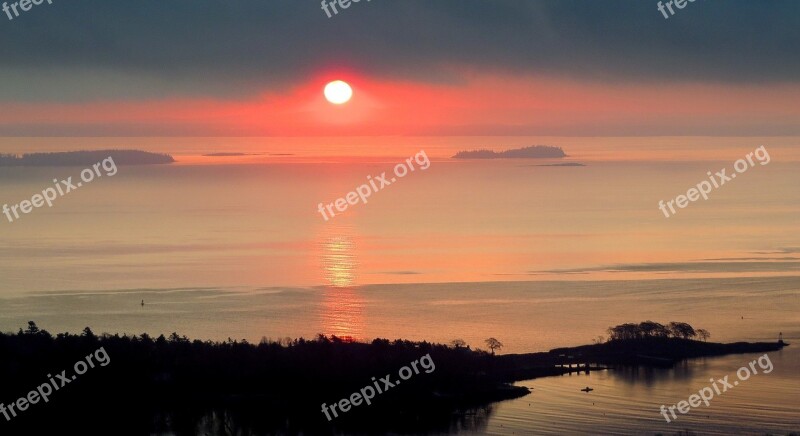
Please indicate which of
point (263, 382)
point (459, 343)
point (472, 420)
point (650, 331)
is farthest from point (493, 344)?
point (263, 382)

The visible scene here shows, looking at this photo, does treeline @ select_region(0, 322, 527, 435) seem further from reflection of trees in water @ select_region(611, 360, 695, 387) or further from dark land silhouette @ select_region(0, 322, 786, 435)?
reflection of trees in water @ select_region(611, 360, 695, 387)

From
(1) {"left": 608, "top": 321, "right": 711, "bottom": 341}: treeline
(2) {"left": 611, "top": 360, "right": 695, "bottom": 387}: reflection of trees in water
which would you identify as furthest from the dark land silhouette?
(1) {"left": 608, "top": 321, "right": 711, "bottom": 341}: treeline

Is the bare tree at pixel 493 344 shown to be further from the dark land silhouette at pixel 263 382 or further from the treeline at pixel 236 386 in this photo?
the treeline at pixel 236 386

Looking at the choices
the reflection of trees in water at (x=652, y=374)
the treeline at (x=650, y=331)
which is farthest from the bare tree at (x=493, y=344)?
the reflection of trees in water at (x=652, y=374)

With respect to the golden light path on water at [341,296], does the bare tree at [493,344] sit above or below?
below

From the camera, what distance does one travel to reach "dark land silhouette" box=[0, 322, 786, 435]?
20375 mm

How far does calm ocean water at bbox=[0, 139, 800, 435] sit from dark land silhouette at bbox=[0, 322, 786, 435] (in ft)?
3.49

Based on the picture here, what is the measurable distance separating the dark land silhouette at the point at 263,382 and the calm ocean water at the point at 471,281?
3.49ft

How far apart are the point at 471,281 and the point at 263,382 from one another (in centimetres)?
1466

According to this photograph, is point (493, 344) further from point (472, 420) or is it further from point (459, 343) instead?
point (472, 420)

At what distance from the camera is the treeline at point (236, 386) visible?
800 inches

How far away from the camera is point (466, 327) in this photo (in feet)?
97.6

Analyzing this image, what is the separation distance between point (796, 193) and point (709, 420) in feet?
191

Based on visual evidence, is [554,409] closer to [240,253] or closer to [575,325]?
[575,325]
